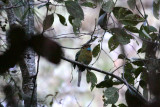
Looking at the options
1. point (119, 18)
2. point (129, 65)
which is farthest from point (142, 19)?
point (129, 65)

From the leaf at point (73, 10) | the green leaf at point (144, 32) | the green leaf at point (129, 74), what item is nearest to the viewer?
the leaf at point (73, 10)

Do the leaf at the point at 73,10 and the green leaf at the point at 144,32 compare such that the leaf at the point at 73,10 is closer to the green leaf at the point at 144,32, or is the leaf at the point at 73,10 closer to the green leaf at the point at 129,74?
the green leaf at the point at 144,32

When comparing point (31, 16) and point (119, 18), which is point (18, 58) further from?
point (31, 16)

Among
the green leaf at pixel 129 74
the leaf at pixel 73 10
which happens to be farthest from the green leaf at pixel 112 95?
the leaf at pixel 73 10

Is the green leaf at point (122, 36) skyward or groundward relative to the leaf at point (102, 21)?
groundward

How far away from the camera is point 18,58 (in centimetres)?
26

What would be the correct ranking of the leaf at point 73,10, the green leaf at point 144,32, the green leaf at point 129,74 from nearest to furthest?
the leaf at point 73,10, the green leaf at point 144,32, the green leaf at point 129,74

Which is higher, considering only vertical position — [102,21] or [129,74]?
[102,21]

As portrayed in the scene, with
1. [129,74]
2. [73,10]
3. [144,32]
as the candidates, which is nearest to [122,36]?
[144,32]

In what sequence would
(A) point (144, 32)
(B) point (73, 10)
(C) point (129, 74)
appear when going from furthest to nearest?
(C) point (129, 74) < (A) point (144, 32) < (B) point (73, 10)

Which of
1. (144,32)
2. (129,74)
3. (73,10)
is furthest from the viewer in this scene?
(129,74)

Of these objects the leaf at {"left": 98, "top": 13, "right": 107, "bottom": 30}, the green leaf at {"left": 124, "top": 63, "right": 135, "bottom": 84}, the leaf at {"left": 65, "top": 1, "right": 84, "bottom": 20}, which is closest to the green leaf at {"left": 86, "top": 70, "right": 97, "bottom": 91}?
the green leaf at {"left": 124, "top": 63, "right": 135, "bottom": 84}

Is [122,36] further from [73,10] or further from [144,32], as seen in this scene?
[73,10]

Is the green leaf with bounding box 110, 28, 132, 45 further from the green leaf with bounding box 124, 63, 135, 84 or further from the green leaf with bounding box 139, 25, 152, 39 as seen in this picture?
the green leaf with bounding box 124, 63, 135, 84
